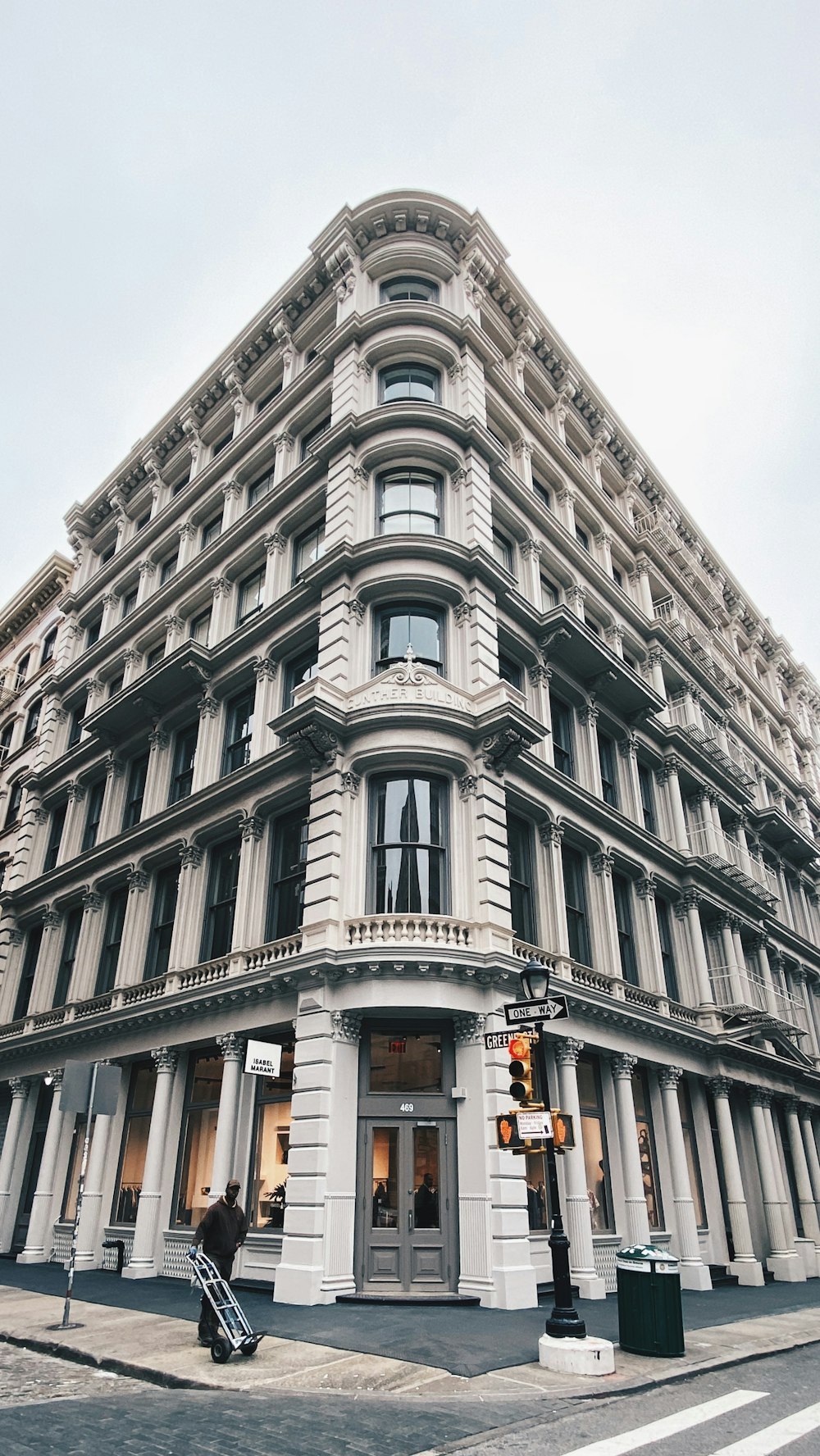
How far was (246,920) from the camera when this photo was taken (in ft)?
61.9

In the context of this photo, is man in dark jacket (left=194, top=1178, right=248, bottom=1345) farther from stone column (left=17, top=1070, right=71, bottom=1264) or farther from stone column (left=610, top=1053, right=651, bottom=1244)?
stone column (left=17, top=1070, right=71, bottom=1264)

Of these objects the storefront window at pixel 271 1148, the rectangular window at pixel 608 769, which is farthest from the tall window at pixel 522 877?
the storefront window at pixel 271 1148

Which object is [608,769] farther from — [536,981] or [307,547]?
[536,981]

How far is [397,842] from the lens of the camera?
55.6 feet

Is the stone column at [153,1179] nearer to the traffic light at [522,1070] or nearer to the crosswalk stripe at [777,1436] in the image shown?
the traffic light at [522,1070]

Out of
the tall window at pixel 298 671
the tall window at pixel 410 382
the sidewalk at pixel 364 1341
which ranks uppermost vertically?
the tall window at pixel 410 382

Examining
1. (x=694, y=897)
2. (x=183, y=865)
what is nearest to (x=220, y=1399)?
(x=183, y=865)

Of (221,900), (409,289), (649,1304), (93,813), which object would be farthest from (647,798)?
(93,813)

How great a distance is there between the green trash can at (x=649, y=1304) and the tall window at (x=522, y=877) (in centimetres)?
814

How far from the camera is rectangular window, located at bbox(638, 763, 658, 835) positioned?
25.8m

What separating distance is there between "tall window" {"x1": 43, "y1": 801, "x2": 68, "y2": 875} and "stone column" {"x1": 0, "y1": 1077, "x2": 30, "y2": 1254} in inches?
287

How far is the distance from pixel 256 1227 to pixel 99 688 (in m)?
19.5

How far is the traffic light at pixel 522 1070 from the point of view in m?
10.2

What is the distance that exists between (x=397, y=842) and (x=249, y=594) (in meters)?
11.5
